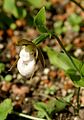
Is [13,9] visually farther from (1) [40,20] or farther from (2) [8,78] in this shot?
(1) [40,20]

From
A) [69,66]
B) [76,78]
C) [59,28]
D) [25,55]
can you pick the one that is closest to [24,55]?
[25,55]

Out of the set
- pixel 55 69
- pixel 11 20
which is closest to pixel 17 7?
pixel 11 20

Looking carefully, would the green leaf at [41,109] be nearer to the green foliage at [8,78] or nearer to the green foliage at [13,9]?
the green foliage at [8,78]

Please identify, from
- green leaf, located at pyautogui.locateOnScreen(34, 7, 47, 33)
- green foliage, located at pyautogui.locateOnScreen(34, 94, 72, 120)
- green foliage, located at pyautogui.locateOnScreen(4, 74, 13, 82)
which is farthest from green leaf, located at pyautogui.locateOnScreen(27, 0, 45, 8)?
green leaf, located at pyautogui.locateOnScreen(34, 7, 47, 33)

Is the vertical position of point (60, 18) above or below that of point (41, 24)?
below

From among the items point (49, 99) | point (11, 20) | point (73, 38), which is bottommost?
point (49, 99)

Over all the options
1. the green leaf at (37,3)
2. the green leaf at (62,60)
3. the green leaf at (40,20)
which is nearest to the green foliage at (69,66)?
the green leaf at (62,60)

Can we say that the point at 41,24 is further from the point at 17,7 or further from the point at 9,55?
the point at 17,7
